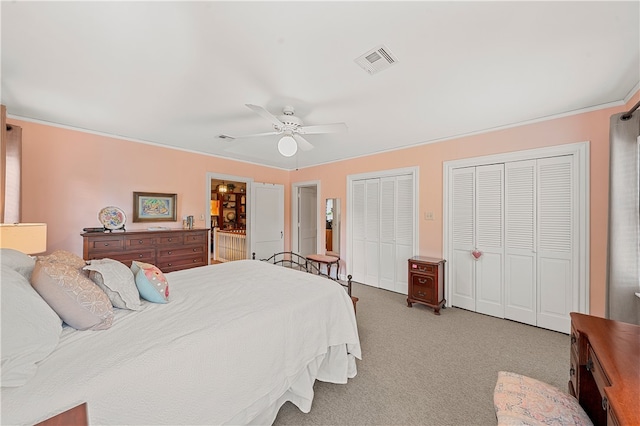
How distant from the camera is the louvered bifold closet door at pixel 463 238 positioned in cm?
355

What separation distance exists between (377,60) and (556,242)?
9.91ft

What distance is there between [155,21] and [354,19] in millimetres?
1220

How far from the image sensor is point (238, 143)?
410cm

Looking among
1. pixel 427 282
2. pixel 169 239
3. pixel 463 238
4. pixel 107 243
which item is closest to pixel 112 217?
pixel 107 243

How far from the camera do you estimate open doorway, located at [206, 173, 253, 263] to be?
17.6 feet

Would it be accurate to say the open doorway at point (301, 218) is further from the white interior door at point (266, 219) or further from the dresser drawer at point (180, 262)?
the dresser drawer at point (180, 262)

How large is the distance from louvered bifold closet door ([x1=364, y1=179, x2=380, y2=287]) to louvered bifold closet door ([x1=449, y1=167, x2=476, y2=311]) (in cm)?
129

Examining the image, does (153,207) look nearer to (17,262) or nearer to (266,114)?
(17,262)

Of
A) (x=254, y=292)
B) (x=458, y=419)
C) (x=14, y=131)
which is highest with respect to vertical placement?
(x=14, y=131)

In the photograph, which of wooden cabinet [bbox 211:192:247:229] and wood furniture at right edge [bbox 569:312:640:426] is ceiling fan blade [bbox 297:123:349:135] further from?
wooden cabinet [bbox 211:192:247:229]

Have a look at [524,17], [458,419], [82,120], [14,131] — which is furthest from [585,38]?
[14,131]

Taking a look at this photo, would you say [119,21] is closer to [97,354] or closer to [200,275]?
[97,354]

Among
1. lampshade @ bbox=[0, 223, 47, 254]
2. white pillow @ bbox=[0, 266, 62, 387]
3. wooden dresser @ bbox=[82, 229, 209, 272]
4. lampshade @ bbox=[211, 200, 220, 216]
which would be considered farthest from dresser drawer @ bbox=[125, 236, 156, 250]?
lampshade @ bbox=[211, 200, 220, 216]

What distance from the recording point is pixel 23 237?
1.75m
